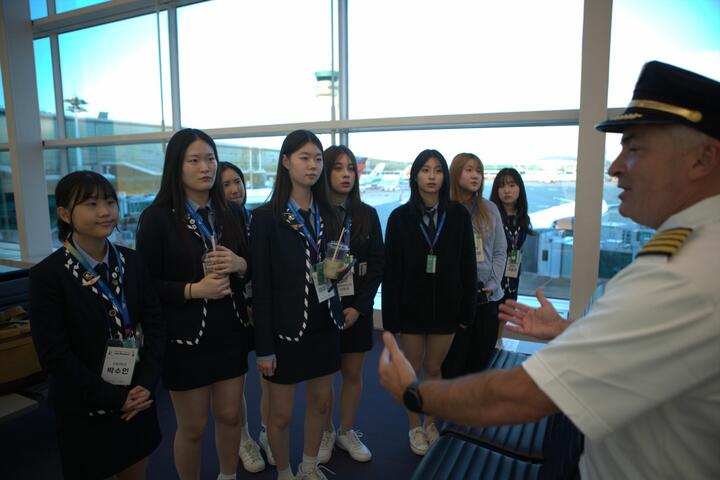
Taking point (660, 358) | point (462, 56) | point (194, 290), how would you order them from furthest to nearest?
1. point (462, 56)
2. point (194, 290)
3. point (660, 358)

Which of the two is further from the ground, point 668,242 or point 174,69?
point 174,69

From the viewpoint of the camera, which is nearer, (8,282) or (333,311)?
(333,311)

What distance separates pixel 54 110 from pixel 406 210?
6.69 metres

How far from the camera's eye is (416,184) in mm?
2619

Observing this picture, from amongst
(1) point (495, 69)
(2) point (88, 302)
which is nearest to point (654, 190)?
(2) point (88, 302)

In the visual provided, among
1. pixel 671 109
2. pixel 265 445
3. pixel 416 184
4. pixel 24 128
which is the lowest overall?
pixel 265 445

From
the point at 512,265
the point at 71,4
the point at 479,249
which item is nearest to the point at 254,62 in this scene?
the point at 71,4

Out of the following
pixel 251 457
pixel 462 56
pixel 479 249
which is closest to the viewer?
pixel 251 457

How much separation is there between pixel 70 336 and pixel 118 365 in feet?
0.65

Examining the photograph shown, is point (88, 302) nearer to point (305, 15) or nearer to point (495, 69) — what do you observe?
point (495, 69)

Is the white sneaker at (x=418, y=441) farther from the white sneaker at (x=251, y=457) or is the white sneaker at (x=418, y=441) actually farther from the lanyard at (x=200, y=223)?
the lanyard at (x=200, y=223)

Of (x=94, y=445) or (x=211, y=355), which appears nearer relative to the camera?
(x=94, y=445)

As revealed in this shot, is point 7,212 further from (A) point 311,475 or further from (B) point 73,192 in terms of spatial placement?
(A) point 311,475

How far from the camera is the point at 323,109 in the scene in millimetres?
4699
